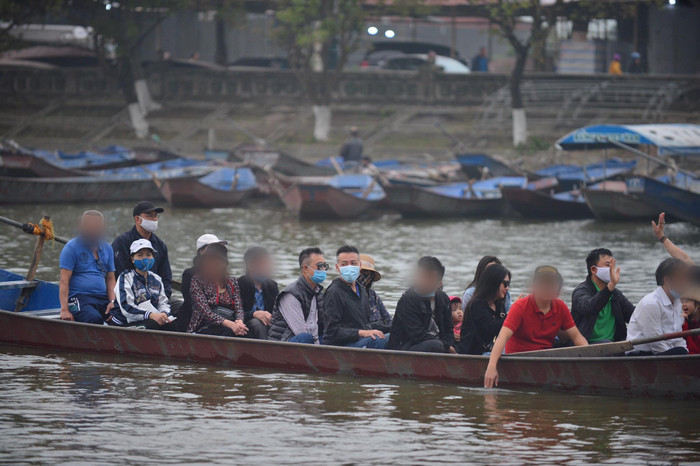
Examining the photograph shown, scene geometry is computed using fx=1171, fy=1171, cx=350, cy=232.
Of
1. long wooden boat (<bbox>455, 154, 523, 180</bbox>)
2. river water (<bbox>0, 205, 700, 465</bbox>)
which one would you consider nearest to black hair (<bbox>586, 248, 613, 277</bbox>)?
river water (<bbox>0, 205, 700, 465</bbox>)

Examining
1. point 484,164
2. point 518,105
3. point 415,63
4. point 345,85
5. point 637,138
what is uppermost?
point 415,63

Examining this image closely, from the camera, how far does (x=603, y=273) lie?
8.90m

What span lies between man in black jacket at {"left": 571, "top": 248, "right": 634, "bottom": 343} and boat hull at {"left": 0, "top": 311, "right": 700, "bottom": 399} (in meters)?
0.49

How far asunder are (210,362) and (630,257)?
32.3 ft

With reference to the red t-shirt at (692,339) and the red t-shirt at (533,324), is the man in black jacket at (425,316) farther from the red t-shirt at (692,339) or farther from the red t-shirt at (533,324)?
the red t-shirt at (692,339)

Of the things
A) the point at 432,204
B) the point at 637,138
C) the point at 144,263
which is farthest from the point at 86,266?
the point at 432,204

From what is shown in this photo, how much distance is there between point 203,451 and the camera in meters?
7.41

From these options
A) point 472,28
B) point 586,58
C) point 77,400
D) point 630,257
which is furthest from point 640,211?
point 472,28

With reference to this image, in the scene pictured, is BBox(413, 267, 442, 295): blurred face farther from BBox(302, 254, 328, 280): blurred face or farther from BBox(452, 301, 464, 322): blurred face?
BBox(452, 301, 464, 322): blurred face

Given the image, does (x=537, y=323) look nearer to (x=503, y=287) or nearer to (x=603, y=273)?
(x=503, y=287)

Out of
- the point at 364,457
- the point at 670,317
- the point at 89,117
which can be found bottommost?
the point at 364,457

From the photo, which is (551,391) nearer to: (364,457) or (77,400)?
(364,457)

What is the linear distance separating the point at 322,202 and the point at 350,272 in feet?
46.6

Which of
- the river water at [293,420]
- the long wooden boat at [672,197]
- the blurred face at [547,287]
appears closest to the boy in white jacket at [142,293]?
the river water at [293,420]
